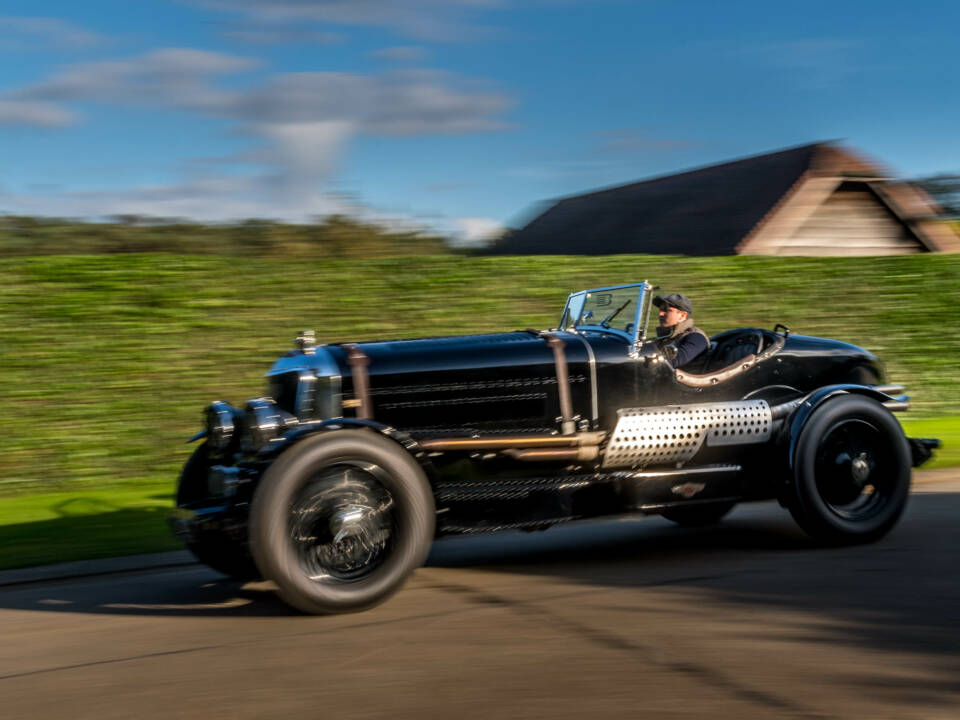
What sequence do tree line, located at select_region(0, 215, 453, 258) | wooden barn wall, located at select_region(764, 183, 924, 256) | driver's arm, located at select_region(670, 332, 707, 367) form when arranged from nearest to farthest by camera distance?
driver's arm, located at select_region(670, 332, 707, 367), tree line, located at select_region(0, 215, 453, 258), wooden barn wall, located at select_region(764, 183, 924, 256)

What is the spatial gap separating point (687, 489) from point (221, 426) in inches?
108

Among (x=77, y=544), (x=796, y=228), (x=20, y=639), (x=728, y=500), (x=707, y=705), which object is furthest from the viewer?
(x=796, y=228)

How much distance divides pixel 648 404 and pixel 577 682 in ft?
8.50

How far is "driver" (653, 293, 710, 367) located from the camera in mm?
6504

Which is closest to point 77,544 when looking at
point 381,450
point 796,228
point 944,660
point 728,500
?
point 381,450

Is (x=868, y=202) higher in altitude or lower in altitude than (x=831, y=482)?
higher

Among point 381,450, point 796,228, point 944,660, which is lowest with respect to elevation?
point 944,660

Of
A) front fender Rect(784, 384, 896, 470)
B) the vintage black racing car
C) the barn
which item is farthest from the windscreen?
the barn

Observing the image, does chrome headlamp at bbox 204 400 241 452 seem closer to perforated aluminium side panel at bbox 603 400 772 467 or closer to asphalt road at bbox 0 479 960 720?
asphalt road at bbox 0 479 960 720

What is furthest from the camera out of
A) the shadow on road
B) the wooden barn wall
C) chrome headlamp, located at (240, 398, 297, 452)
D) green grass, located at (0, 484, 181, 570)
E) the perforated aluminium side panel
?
the wooden barn wall

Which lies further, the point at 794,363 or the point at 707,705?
the point at 794,363

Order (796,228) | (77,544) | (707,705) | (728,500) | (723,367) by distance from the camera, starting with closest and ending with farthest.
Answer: (707,705), (728,500), (723,367), (77,544), (796,228)

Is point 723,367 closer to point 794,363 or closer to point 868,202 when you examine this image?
point 794,363

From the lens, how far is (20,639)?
4.84m
